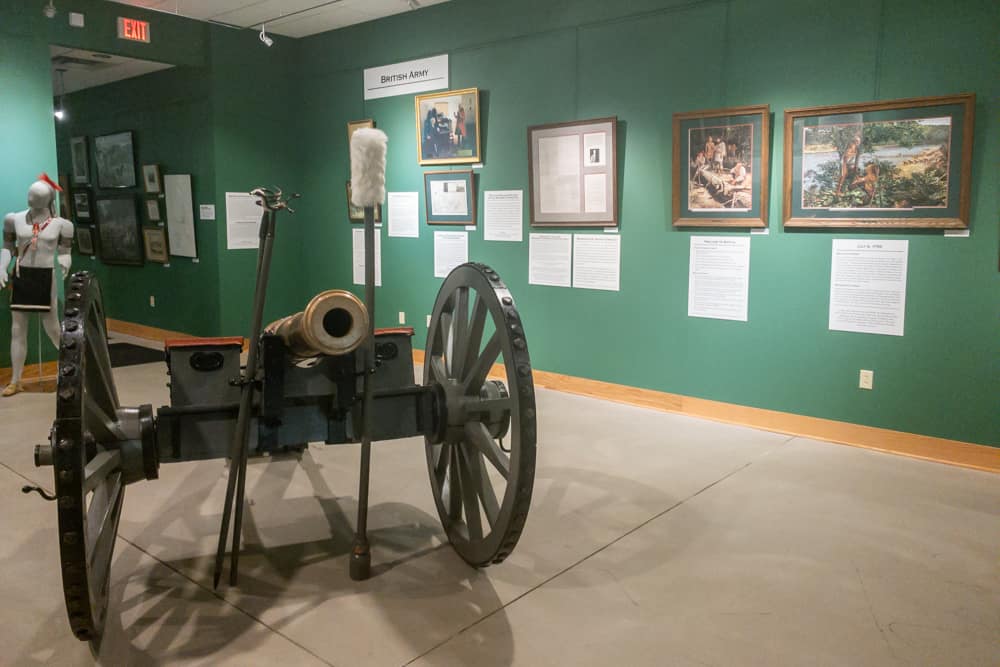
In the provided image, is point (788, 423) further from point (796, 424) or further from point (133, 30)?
point (133, 30)

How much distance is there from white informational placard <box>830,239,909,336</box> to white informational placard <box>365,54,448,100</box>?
3.60 m

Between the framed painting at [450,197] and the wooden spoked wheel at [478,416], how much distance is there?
10.8 ft

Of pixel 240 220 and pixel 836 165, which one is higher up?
pixel 836 165

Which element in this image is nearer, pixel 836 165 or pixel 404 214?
pixel 836 165

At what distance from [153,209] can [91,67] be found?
173 centimetres

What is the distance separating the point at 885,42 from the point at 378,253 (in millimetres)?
4680

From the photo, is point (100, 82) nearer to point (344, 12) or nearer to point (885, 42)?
point (344, 12)

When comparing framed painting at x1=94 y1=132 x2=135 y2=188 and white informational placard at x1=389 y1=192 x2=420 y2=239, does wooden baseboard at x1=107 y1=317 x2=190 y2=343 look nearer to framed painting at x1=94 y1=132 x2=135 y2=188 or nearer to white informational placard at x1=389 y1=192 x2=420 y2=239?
framed painting at x1=94 y1=132 x2=135 y2=188

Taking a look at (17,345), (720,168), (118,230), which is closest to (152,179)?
(118,230)

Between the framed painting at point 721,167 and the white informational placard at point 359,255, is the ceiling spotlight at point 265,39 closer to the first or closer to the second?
the white informational placard at point 359,255

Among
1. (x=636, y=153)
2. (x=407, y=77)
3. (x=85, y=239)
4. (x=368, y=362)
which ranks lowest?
(x=368, y=362)

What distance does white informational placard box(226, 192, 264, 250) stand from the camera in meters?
7.55

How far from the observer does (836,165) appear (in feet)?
14.7

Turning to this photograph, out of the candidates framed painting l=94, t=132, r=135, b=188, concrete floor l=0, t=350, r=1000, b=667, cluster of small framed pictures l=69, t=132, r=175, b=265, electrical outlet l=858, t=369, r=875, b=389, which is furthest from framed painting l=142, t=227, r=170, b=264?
electrical outlet l=858, t=369, r=875, b=389
